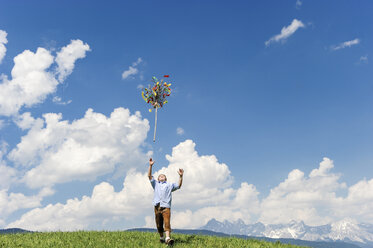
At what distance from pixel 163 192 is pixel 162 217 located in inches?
46.7

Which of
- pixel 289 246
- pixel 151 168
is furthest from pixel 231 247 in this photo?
pixel 151 168

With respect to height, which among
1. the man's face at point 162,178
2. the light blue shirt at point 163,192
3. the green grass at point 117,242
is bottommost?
the green grass at point 117,242

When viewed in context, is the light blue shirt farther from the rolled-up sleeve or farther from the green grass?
the green grass

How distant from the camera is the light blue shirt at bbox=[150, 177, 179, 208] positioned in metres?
14.1

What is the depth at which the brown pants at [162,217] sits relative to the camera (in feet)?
45.5

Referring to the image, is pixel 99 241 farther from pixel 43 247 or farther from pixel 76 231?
pixel 76 231

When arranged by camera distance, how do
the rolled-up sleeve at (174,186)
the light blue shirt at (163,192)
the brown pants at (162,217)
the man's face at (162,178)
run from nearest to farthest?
the brown pants at (162,217), the light blue shirt at (163,192), the rolled-up sleeve at (174,186), the man's face at (162,178)

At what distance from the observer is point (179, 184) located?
14.4 meters

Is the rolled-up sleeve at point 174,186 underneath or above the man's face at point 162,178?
underneath

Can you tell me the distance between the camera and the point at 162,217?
564 inches

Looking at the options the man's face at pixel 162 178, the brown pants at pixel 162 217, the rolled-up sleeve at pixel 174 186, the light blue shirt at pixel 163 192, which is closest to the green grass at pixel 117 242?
the brown pants at pixel 162 217

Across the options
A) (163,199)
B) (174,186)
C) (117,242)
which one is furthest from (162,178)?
(117,242)

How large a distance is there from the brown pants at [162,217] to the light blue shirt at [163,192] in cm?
23

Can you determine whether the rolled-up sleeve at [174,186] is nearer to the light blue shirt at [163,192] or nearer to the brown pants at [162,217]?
the light blue shirt at [163,192]
